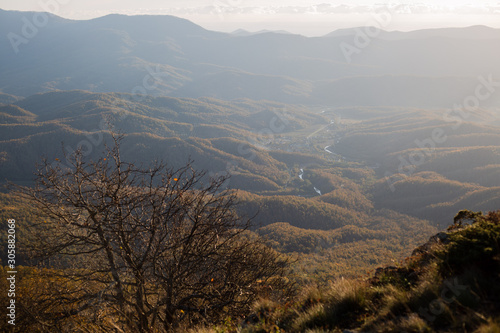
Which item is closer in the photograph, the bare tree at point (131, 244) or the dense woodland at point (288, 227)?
the dense woodland at point (288, 227)

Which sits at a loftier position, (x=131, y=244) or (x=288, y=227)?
(x=131, y=244)

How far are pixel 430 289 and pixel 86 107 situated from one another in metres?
220

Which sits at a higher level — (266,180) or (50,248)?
(50,248)

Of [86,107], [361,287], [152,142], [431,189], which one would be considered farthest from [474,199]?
[86,107]

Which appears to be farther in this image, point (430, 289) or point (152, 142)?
point (152, 142)

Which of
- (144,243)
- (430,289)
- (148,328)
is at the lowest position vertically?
(148,328)

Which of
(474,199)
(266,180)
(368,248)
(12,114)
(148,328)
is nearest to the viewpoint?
(148,328)

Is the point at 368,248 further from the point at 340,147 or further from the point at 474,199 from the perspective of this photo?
the point at 340,147

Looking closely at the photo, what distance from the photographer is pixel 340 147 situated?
16200 cm

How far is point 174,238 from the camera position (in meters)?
7.47

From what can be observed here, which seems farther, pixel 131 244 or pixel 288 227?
pixel 288 227

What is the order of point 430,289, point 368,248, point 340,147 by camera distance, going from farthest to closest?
point 340,147 < point 368,248 < point 430,289

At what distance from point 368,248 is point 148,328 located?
54903 mm

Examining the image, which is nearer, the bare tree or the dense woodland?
the dense woodland
